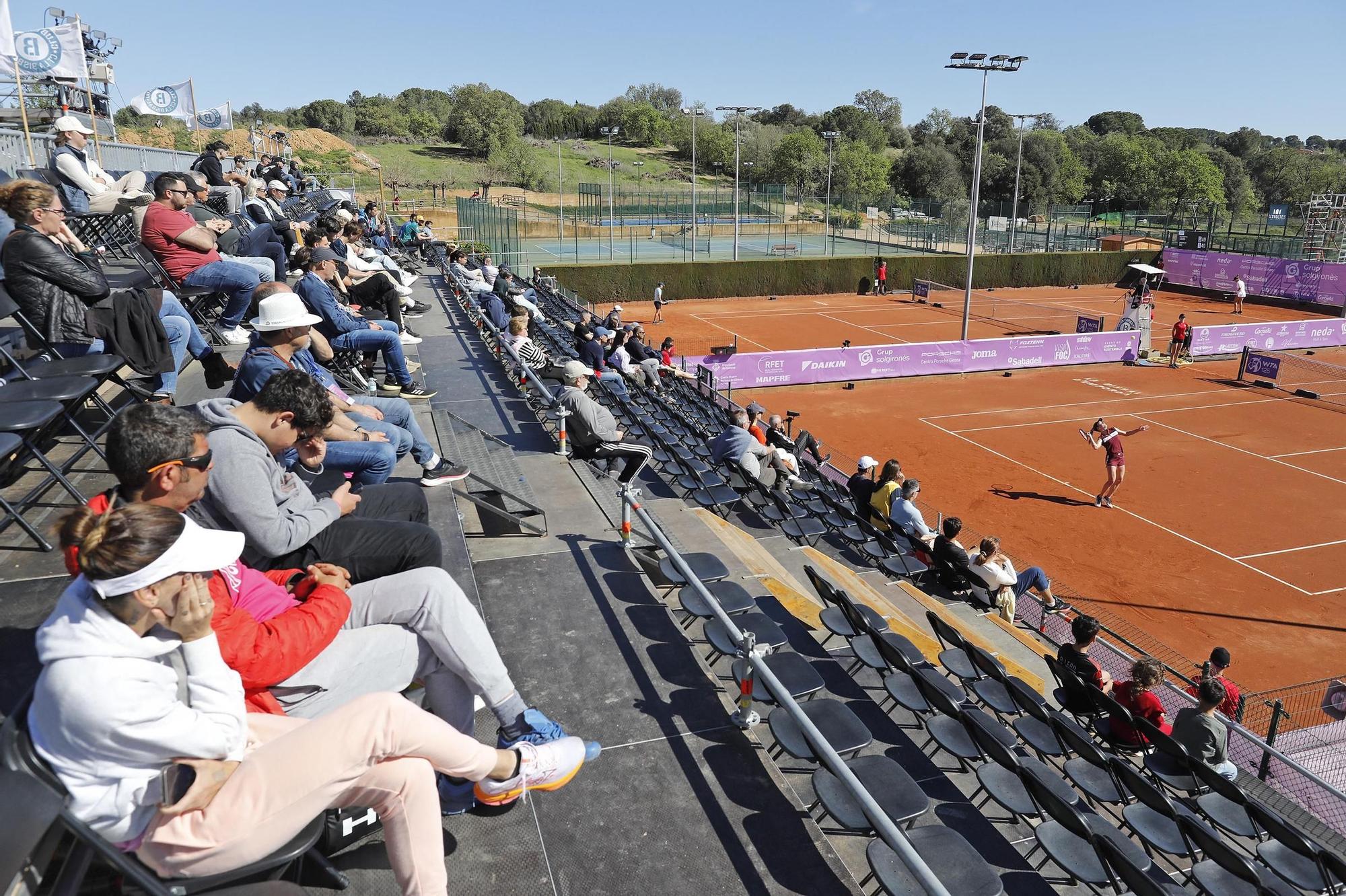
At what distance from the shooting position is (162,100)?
25.3 m

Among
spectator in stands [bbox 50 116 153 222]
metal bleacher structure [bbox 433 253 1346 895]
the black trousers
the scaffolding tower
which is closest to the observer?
the black trousers

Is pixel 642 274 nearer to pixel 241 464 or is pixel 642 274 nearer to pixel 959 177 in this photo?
pixel 241 464

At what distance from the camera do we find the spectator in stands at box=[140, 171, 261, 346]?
749 cm

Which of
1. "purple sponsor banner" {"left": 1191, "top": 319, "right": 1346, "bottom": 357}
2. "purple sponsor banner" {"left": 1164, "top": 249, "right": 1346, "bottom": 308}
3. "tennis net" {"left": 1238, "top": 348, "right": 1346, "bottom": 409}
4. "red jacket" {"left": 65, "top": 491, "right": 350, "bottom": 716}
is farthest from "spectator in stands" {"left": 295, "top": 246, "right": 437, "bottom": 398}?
"purple sponsor banner" {"left": 1164, "top": 249, "right": 1346, "bottom": 308}

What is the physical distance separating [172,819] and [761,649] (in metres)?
3.14

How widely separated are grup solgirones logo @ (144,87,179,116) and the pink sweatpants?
2836 cm

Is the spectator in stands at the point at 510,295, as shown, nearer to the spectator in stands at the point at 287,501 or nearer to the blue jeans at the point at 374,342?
the blue jeans at the point at 374,342

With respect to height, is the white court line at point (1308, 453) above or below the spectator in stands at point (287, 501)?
below

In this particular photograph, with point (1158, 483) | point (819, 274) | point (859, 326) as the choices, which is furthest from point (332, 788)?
point (819, 274)

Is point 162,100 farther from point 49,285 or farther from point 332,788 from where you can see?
point 332,788

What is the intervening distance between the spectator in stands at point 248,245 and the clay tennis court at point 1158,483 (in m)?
12.4

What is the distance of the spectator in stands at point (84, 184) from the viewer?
933cm

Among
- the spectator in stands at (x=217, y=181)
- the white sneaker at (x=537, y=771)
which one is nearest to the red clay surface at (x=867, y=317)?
the spectator in stands at (x=217, y=181)

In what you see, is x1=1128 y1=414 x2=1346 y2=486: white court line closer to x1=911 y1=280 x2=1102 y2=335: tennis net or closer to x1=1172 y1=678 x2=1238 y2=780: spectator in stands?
x1=911 y1=280 x2=1102 y2=335: tennis net
